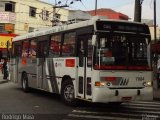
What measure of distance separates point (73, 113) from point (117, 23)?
3.29 meters

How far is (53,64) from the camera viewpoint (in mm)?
17016

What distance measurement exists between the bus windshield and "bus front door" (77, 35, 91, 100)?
1.96 feet

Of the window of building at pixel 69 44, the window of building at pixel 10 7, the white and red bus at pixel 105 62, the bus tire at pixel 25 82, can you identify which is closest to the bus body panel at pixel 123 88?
the white and red bus at pixel 105 62

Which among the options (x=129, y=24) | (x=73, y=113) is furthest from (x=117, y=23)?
(x=73, y=113)

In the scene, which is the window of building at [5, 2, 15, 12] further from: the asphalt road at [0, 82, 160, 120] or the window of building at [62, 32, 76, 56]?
the window of building at [62, 32, 76, 56]

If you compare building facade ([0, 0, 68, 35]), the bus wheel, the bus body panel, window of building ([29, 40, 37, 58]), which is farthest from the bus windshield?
building facade ([0, 0, 68, 35])

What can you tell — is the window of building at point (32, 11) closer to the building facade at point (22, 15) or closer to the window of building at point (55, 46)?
the building facade at point (22, 15)

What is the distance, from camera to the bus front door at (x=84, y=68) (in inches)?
549

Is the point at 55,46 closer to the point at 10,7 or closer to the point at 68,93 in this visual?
the point at 68,93

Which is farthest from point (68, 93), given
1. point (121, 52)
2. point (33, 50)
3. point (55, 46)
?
point (33, 50)

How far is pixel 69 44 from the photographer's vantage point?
51.3ft

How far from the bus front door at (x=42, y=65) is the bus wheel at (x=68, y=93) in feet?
7.34

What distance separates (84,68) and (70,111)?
1.51 metres

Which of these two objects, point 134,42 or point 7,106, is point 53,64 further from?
point 134,42
